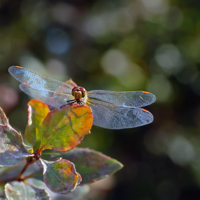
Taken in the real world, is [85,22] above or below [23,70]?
above

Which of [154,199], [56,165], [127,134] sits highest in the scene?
[56,165]

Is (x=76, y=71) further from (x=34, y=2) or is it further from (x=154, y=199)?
(x=154, y=199)

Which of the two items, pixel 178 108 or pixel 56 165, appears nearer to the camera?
pixel 56 165

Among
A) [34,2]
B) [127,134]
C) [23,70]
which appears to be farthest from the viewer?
[34,2]

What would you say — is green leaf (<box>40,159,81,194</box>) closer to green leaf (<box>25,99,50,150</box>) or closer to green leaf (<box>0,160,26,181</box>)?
green leaf (<box>25,99,50,150</box>)

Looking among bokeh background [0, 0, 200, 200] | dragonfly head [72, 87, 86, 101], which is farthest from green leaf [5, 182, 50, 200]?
bokeh background [0, 0, 200, 200]

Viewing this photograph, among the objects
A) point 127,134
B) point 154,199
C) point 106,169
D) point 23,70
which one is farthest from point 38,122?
point 154,199

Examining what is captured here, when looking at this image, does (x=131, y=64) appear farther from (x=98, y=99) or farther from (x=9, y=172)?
(x=9, y=172)
